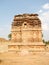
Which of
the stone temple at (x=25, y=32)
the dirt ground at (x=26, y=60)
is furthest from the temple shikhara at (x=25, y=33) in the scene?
the dirt ground at (x=26, y=60)

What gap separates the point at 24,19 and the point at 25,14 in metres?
0.57

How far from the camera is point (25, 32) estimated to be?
61.6ft

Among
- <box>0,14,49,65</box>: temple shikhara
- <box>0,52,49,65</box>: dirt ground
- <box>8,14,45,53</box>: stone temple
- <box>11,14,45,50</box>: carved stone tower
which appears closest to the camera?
<box>0,52,49,65</box>: dirt ground

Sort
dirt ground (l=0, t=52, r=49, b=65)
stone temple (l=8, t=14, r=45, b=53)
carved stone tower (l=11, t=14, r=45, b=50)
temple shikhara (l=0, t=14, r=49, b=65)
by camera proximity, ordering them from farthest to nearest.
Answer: carved stone tower (l=11, t=14, r=45, b=50)
stone temple (l=8, t=14, r=45, b=53)
temple shikhara (l=0, t=14, r=49, b=65)
dirt ground (l=0, t=52, r=49, b=65)

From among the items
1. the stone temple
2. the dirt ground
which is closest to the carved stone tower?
the stone temple

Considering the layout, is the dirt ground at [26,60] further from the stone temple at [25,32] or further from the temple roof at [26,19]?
the temple roof at [26,19]

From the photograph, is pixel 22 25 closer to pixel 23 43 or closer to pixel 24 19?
pixel 24 19

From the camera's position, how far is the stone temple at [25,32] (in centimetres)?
1811

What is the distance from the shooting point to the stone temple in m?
18.1

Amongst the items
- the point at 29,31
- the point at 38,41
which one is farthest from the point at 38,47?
the point at 29,31

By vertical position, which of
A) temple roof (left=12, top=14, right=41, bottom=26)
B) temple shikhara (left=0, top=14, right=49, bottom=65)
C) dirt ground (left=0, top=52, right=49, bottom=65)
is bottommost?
dirt ground (left=0, top=52, right=49, bottom=65)

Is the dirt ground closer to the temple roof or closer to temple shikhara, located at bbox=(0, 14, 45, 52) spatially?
temple shikhara, located at bbox=(0, 14, 45, 52)

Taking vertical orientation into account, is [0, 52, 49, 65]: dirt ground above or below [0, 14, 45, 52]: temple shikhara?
below

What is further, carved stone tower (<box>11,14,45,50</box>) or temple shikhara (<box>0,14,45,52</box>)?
carved stone tower (<box>11,14,45,50</box>)
